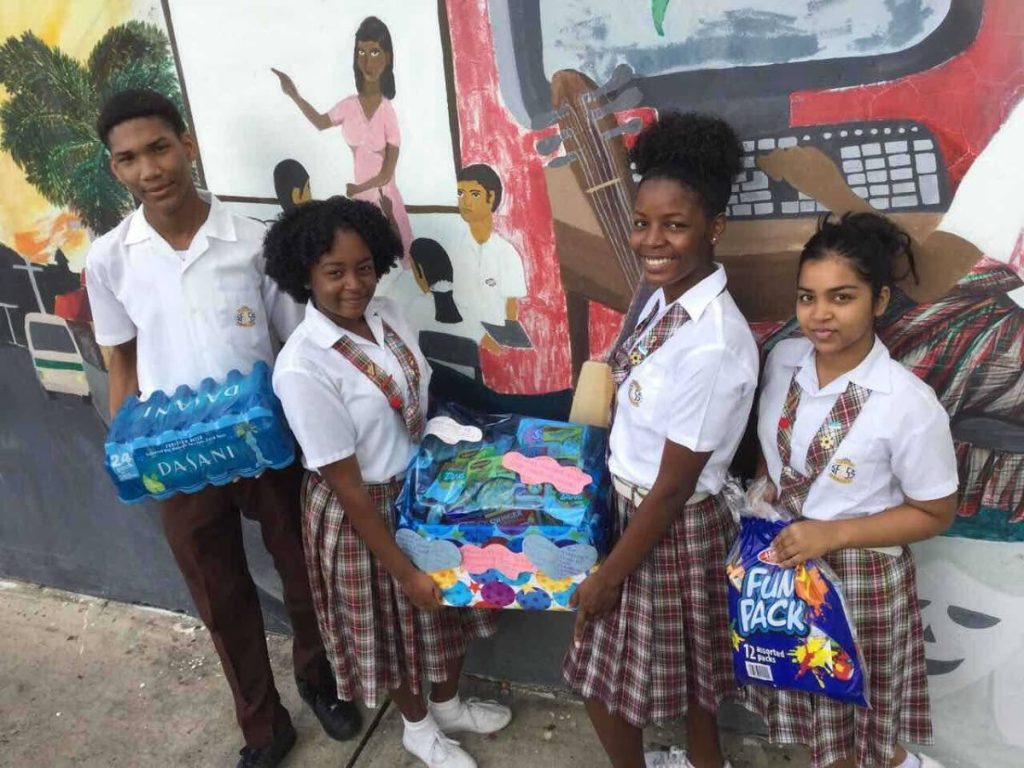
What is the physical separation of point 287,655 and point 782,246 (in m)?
2.15

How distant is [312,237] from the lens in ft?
6.06

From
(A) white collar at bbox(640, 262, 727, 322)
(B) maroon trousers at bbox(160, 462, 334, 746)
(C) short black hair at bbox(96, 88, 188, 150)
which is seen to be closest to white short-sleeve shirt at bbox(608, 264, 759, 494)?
(A) white collar at bbox(640, 262, 727, 322)

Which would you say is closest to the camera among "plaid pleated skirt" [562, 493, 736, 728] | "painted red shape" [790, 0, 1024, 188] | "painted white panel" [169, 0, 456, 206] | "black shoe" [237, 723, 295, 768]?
"painted red shape" [790, 0, 1024, 188]

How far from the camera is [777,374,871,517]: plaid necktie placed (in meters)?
1.61

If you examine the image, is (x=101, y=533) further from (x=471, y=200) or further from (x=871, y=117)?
(x=871, y=117)

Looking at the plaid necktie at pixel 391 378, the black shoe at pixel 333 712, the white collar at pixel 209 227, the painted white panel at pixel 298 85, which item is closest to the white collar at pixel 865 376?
the plaid necktie at pixel 391 378

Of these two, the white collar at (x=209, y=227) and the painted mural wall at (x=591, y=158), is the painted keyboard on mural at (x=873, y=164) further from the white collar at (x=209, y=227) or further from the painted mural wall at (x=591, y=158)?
the white collar at (x=209, y=227)

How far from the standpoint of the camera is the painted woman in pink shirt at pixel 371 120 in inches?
79.8

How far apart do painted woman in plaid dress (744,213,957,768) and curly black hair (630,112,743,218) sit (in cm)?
22

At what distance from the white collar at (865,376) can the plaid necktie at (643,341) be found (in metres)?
0.28

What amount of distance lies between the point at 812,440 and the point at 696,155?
0.62m

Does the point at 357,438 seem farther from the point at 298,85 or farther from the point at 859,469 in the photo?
the point at 859,469

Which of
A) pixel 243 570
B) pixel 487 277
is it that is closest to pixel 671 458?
pixel 487 277

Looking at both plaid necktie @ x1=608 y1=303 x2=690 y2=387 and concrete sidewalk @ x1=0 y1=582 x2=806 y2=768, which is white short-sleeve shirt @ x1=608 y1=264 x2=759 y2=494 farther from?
concrete sidewalk @ x1=0 y1=582 x2=806 y2=768
